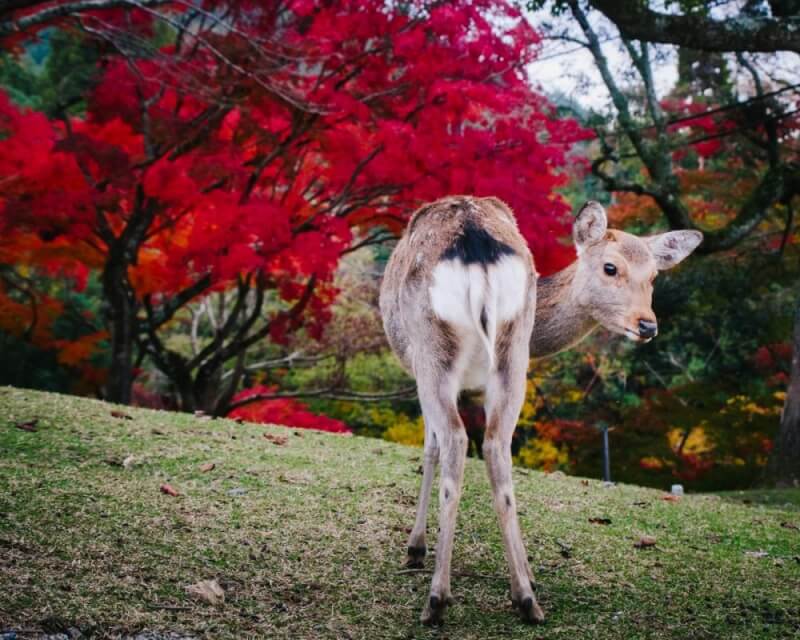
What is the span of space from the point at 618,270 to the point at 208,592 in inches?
105

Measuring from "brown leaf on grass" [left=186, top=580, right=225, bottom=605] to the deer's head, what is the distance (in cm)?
243

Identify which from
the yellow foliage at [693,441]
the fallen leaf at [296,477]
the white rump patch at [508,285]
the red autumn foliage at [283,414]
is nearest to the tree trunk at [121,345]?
the red autumn foliage at [283,414]

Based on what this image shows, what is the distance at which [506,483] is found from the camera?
339 cm

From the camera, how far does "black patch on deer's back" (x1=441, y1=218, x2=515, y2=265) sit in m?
3.47

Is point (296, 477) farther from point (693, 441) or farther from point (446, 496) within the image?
point (693, 441)

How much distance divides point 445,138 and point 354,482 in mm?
5804

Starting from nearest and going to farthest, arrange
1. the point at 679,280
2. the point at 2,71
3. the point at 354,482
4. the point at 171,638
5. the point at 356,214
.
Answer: the point at 171,638 → the point at 354,482 → the point at 356,214 → the point at 679,280 → the point at 2,71

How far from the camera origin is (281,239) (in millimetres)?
10430

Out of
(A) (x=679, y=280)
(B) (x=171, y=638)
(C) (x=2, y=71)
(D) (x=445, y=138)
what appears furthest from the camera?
(C) (x=2, y=71)

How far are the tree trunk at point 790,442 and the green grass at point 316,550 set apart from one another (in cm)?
419

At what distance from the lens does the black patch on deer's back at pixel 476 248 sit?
347 centimetres

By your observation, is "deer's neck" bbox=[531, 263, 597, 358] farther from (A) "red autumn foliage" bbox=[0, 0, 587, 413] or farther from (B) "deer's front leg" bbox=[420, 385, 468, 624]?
(A) "red autumn foliage" bbox=[0, 0, 587, 413]

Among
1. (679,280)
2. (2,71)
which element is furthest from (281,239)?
(2,71)

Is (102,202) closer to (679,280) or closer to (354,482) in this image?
(354,482)
